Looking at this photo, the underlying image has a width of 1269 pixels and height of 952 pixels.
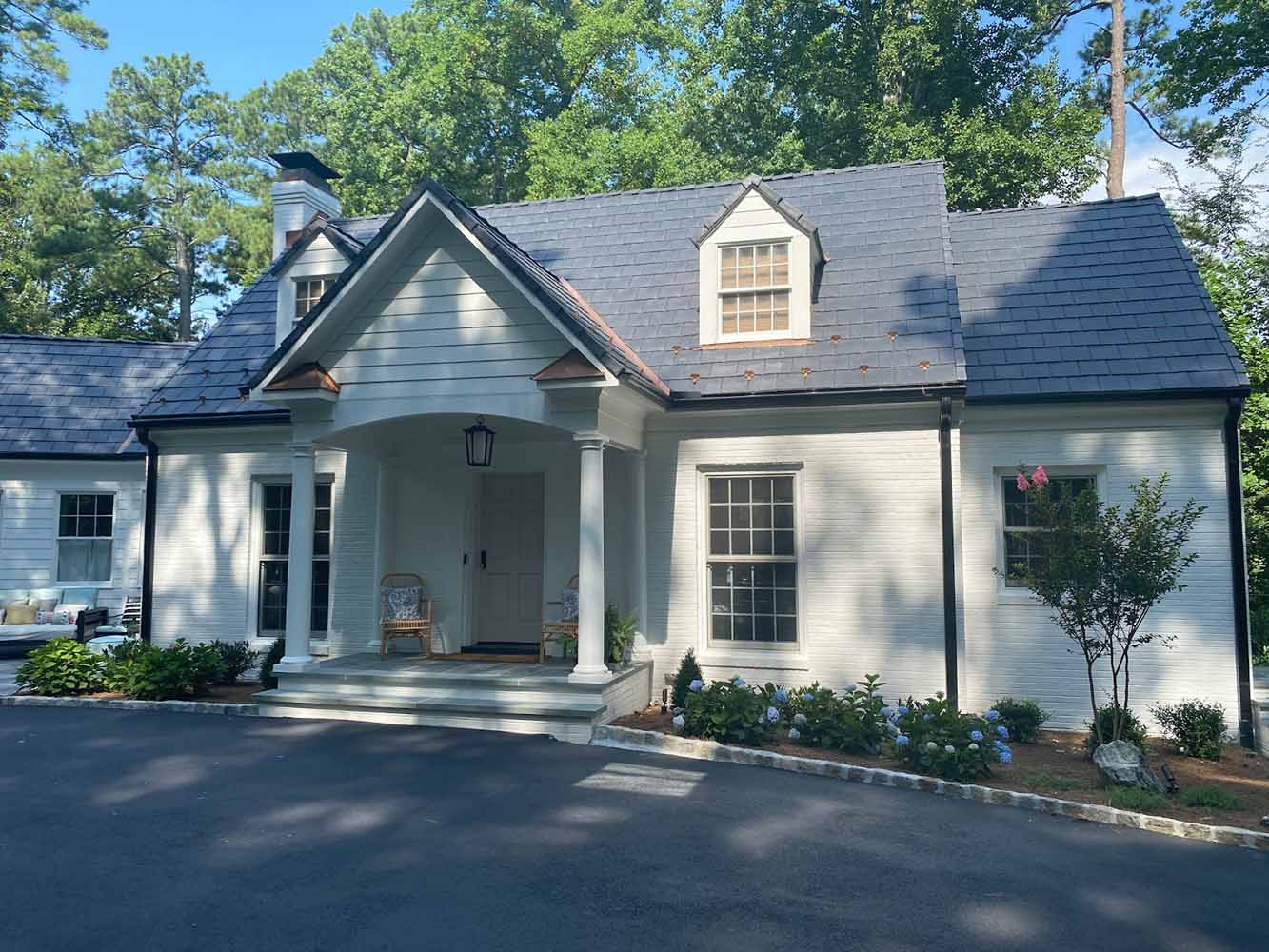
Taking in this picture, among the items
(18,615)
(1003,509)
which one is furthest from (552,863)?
(18,615)

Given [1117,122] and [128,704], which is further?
[1117,122]

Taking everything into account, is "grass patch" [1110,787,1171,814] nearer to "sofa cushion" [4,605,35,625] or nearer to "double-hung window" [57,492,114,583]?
"double-hung window" [57,492,114,583]

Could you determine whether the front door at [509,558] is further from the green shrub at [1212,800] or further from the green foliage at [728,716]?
the green shrub at [1212,800]

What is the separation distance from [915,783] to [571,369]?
4.99 m

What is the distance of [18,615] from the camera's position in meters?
17.1

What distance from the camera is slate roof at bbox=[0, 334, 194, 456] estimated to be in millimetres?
17328

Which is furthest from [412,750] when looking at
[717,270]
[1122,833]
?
[717,270]

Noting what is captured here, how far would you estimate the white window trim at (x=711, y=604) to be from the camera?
1088cm

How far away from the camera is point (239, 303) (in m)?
15.0

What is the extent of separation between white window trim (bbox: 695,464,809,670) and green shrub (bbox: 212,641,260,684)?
5.94 metres

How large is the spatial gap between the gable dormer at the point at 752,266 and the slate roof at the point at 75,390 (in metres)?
11.7

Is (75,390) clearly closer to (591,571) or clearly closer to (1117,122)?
(591,571)

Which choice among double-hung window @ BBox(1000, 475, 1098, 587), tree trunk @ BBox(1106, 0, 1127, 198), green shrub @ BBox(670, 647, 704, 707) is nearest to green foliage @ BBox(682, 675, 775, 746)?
green shrub @ BBox(670, 647, 704, 707)

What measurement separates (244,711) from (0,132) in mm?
19964
